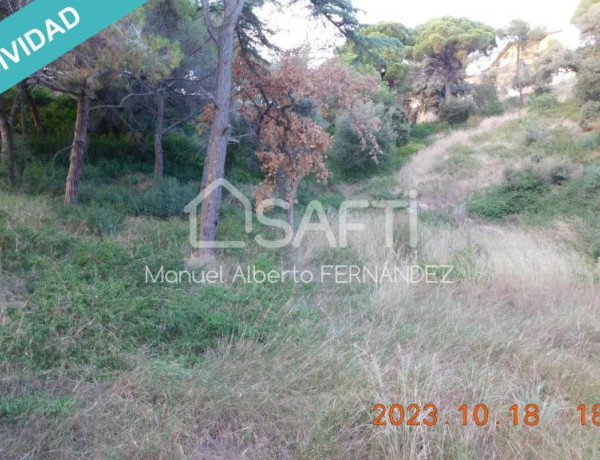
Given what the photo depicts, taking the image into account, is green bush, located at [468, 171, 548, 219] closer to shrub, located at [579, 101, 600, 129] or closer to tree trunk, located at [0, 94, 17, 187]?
shrub, located at [579, 101, 600, 129]

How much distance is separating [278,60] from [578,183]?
431 inches

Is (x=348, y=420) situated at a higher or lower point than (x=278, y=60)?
lower

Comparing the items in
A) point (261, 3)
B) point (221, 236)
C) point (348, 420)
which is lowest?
point (348, 420)

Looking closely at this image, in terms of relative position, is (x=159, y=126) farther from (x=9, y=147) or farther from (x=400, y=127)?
(x=400, y=127)

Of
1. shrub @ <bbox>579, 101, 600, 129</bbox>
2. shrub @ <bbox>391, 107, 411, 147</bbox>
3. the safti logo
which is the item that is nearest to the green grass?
the safti logo

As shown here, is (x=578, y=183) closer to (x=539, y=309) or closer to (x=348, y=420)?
(x=539, y=309)

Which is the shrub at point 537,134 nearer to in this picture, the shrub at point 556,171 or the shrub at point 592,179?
the shrub at point 556,171

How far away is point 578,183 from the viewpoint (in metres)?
14.0

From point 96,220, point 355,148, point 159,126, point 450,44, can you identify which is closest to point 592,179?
point 355,148

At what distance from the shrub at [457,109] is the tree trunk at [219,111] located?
23940 mm

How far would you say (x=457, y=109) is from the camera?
27.9 metres

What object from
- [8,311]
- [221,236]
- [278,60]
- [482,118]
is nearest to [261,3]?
[278,60]

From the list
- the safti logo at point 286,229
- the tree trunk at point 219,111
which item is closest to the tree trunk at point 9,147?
the safti logo at point 286,229
